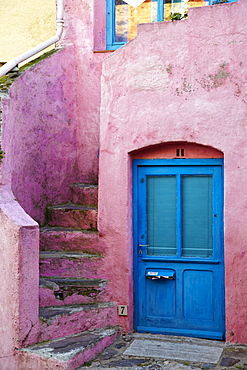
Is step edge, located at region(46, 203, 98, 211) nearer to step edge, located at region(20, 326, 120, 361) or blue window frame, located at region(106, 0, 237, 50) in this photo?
step edge, located at region(20, 326, 120, 361)

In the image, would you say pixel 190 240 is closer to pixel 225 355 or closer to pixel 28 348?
pixel 225 355

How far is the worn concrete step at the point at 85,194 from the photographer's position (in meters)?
8.02

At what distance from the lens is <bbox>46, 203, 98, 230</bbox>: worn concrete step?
7570mm

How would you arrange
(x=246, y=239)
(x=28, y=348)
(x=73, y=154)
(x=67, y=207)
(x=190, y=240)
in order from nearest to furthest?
(x=28, y=348)
(x=246, y=239)
(x=190, y=240)
(x=67, y=207)
(x=73, y=154)

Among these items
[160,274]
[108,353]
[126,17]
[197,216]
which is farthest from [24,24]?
[108,353]

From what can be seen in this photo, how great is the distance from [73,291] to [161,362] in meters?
1.51

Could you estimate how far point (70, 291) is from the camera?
690cm

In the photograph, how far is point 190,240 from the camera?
23.2 ft

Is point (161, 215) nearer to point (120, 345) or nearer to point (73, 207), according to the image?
point (73, 207)

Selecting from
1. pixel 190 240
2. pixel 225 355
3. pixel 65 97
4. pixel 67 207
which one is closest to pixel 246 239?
pixel 190 240

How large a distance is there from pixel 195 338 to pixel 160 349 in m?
0.61

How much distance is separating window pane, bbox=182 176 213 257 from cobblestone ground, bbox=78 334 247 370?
4.28 ft

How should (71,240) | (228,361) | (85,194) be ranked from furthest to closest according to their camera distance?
(85,194) < (71,240) < (228,361)

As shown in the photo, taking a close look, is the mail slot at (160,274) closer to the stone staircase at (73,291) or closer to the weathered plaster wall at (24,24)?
the stone staircase at (73,291)
